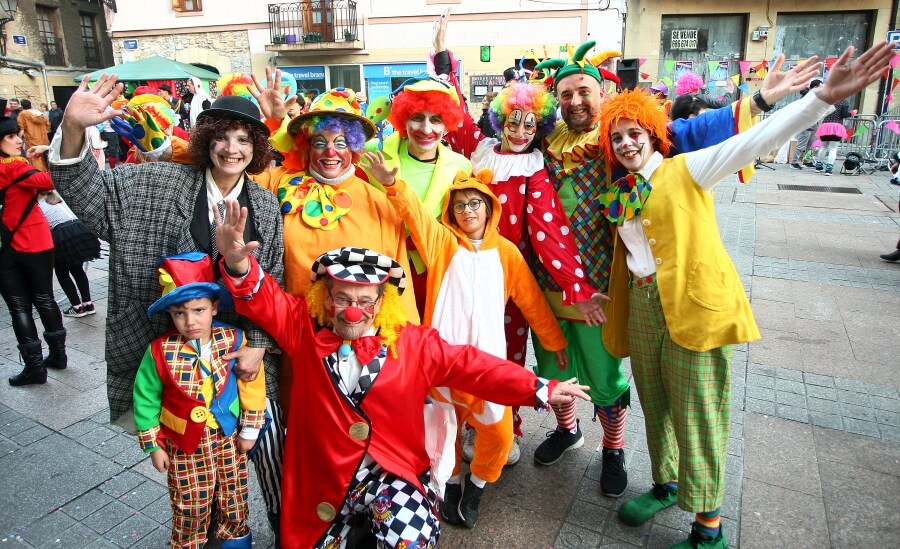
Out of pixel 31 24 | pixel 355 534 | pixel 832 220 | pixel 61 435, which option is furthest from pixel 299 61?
pixel 355 534

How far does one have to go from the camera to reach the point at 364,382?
2.28m

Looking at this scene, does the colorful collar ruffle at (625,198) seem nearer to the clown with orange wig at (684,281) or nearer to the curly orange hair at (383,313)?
the clown with orange wig at (684,281)

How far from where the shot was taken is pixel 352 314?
221 cm

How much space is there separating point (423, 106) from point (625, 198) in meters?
1.05

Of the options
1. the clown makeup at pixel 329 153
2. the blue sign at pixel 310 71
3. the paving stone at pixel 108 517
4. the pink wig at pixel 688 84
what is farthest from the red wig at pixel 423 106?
the blue sign at pixel 310 71

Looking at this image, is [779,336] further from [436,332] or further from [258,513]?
[258,513]

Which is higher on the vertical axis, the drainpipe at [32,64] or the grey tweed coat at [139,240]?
the drainpipe at [32,64]

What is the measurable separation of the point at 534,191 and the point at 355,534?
1.75 m

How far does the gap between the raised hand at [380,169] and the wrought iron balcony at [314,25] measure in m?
19.5

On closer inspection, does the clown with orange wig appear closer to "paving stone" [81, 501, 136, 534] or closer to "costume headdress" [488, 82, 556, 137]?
"costume headdress" [488, 82, 556, 137]

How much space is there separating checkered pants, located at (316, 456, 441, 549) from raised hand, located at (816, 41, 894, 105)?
203 centimetres

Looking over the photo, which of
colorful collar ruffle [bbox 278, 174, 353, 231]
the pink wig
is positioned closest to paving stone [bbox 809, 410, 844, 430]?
the pink wig

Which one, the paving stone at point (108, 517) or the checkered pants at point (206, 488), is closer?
the checkered pants at point (206, 488)

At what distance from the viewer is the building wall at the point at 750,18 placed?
1664cm
